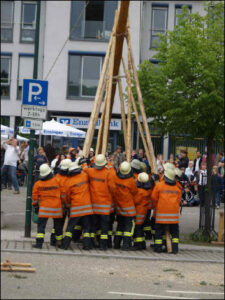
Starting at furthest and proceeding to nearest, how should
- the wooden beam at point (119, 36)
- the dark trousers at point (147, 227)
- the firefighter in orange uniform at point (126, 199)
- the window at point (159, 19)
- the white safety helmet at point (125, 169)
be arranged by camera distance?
1. the window at point (159, 19)
2. the wooden beam at point (119, 36)
3. the dark trousers at point (147, 227)
4. the firefighter in orange uniform at point (126, 199)
5. the white safety helmet at point (125, 169)

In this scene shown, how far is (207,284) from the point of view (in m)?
8.12

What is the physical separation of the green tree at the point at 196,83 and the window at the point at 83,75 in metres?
18.5

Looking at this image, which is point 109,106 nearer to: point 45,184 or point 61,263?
point 45,184

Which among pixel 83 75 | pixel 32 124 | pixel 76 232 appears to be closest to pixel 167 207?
pixel 76 232

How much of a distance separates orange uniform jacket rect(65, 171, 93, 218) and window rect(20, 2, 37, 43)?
76.4 ft

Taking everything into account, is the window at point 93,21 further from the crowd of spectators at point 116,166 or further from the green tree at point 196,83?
the green tree at point 196,83

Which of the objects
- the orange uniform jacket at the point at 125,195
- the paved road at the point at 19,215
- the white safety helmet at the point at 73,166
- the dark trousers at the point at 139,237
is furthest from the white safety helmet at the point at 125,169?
the paved road at the point at 19,215

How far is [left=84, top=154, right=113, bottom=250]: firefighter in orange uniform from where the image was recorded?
10875 millimetres

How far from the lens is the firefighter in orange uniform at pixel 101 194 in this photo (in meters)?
10.9

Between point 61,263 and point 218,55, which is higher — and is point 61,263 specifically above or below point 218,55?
below

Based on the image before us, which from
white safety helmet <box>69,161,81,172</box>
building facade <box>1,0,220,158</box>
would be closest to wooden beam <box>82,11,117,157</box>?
white safety helmet <box>69,161,81,172</box>

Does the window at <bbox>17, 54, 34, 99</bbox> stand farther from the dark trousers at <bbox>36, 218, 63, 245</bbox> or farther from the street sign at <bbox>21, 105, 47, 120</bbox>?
the dark trousers at <bbox>36, 218, 63, 245</bbox>

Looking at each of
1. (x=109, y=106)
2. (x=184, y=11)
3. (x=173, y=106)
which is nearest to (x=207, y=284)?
(x=173, y=106)

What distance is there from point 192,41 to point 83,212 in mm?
4396
